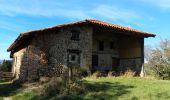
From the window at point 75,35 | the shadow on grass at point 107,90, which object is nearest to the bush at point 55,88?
the shadow on grass at point 107,90

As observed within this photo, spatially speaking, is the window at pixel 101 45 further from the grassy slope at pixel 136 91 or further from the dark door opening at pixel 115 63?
the grassy slope at pixel 136 91

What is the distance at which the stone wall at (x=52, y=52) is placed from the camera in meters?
25.9

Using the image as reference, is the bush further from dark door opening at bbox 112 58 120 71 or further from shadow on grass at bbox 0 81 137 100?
dark door opening at bbox 112 58 120 71

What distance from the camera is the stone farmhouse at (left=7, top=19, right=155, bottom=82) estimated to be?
2611 centimetres

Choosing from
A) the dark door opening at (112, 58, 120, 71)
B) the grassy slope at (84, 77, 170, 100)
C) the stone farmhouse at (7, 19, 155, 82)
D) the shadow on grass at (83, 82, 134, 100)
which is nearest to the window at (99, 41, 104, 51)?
the stone farmhouse at (7, 19, 155, 82)

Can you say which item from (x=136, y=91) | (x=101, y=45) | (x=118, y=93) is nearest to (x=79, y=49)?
(x=101, y=45)

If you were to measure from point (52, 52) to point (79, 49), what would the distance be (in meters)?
2.58

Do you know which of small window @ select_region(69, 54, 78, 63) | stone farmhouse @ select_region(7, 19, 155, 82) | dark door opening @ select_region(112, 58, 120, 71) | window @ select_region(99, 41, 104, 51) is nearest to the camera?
stone farmhouse @ select_region(7, 19, 155, 82)

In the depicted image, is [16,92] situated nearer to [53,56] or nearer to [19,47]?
[53,56]

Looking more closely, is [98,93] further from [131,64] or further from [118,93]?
[131,64]

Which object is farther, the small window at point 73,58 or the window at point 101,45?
the window at point 101,45

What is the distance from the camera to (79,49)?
93.4ft

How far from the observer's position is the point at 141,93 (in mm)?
16703

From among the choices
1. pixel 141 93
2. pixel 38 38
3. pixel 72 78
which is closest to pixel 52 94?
pixel 72 78
